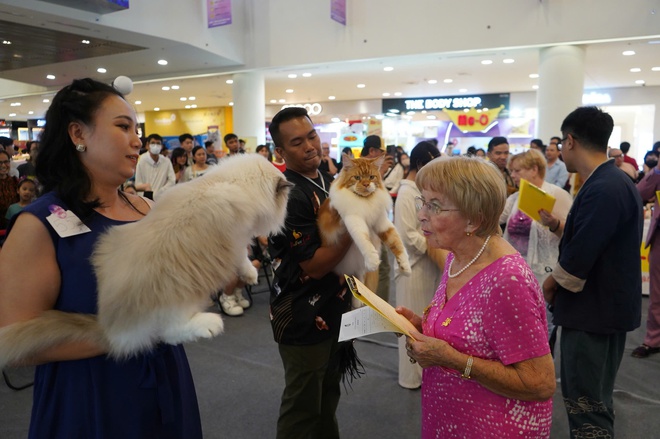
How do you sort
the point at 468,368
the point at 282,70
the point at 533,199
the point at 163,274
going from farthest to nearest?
the point at 282,70
the point at 533,199
the point at 468,368
the point at 163,274

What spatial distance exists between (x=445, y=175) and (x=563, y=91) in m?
8.75

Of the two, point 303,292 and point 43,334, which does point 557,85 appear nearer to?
point 303,292

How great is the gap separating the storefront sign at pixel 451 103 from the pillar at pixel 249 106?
8.13 metres

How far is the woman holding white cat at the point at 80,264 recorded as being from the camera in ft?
3.51

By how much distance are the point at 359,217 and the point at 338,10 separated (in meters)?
8.37

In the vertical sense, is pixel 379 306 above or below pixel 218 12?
below

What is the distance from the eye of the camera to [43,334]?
3.32 feet

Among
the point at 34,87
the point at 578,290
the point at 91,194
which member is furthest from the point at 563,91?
the point at 34,87

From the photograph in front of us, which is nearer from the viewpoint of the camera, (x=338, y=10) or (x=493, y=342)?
(x=493, y=342)

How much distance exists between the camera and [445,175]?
1348 millimetres

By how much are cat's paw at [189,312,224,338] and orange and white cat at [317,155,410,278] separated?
2.80 feet

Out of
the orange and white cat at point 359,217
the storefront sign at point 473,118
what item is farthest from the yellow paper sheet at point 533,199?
the storefront sign at point 473,118

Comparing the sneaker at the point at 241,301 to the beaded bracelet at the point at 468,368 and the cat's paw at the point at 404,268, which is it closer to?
the cat's paw at the point at 404,268

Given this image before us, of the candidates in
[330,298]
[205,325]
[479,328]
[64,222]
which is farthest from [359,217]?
[64,222]
